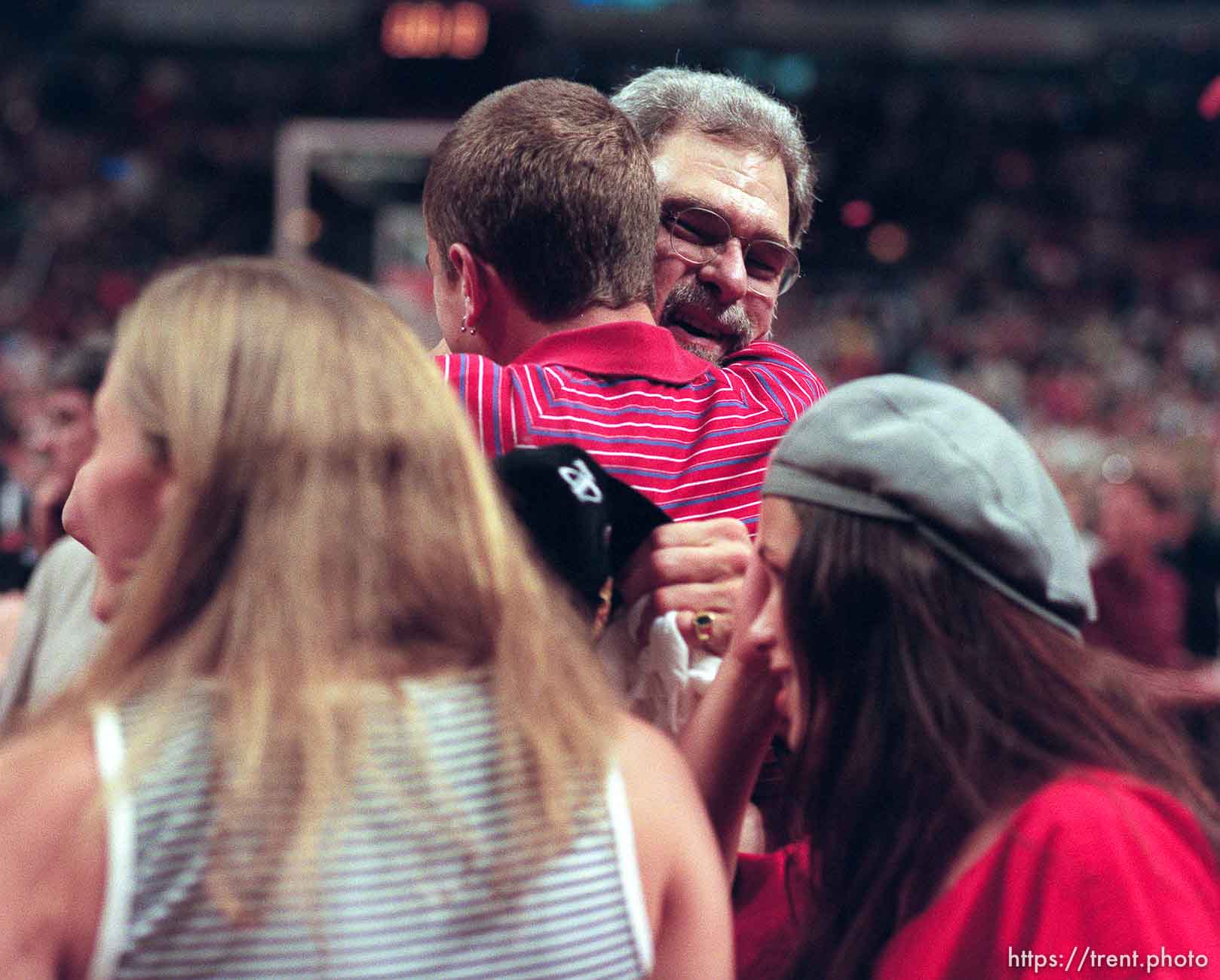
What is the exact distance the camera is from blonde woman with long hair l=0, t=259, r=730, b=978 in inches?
37.1

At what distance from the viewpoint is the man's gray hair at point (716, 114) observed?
2.08 metres

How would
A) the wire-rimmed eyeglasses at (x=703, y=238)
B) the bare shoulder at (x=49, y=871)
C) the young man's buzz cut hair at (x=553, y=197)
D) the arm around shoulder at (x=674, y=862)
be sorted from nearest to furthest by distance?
the bare shoulder at (x=49, y=871) < the arm around shoulder at (x=674, y=862) < the young man's buzz cut hair at (x=553, y=197) < the wire-rimmed eyeglasses at (x=703, y=238)

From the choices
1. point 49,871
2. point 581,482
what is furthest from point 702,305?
point 49,871

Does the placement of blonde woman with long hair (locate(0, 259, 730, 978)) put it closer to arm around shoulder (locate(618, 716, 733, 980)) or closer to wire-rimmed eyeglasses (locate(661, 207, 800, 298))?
arm around shoulder (locate(618, 716, 733, 980))

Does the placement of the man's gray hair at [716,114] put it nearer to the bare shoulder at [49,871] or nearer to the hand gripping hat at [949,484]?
the hand gripping hat at [949,484]

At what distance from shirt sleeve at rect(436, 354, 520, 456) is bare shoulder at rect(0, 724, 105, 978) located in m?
0.62

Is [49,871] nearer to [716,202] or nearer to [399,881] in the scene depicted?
[399,881]

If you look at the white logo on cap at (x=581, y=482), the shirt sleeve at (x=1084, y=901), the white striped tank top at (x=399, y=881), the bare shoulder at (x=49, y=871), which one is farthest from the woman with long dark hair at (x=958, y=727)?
the bare shoulder at (x=49, y=871)

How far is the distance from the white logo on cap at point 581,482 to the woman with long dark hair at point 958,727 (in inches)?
6.5

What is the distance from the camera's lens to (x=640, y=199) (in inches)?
65.1

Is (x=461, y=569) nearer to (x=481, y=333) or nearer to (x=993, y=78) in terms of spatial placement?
(x=481, y=333)

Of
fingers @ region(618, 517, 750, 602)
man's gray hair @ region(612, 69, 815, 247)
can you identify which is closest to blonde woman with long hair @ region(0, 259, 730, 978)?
fingers @ region(618, 517, 750, 602)

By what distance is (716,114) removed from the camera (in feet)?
6.82

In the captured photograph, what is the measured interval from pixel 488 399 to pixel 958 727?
23.0 inches
